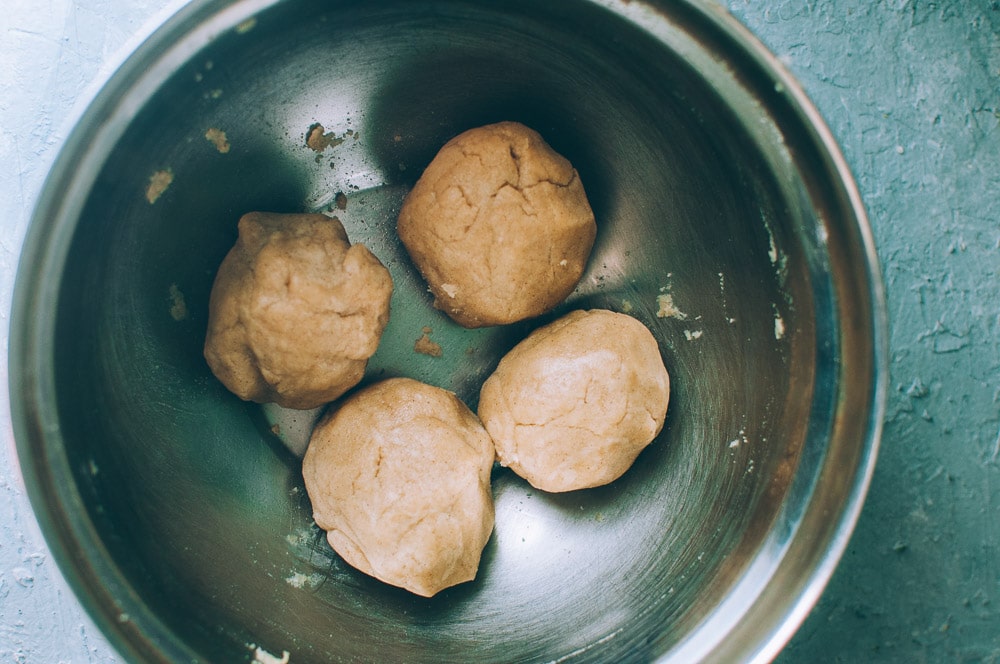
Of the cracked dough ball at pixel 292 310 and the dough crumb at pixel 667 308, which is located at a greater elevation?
the dough crumb at pixel 667 308

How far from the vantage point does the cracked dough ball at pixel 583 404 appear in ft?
3.49

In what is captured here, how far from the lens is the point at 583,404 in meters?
1.07

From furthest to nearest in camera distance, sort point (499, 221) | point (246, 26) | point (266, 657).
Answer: point (499, 221)
point (266, 657)
point (246, 26)

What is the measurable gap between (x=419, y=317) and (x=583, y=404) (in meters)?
0.38

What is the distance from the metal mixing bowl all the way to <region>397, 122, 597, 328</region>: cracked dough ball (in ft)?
0.22

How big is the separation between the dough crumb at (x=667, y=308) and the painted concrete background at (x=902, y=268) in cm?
36

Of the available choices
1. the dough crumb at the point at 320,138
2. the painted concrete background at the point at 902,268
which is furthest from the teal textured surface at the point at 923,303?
the dough crumb at the point at 320,138

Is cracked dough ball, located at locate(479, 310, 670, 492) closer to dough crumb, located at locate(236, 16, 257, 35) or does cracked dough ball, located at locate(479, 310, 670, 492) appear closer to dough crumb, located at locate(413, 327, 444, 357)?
dough crumb, located at locate(413, 327, 444, 357)

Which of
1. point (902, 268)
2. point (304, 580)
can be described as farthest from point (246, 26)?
point (902, 268)

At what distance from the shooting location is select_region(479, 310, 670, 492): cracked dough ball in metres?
1.06

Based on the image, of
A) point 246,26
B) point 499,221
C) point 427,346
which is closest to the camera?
point 246,26

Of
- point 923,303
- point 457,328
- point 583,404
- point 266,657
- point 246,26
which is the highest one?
point 246,26

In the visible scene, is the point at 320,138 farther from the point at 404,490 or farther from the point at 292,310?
the point at 404,490

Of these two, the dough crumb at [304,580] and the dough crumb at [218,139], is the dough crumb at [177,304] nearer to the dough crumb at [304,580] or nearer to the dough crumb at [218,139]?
the dough crumb at [218,139]
